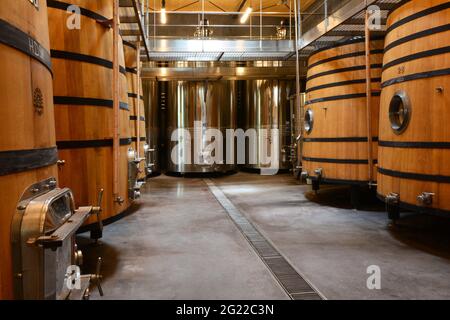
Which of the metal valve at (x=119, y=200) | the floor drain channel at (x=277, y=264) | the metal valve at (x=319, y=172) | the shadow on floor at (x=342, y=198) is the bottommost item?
the floor drain channel at (x=277, y=264)

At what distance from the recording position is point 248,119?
40.1ft

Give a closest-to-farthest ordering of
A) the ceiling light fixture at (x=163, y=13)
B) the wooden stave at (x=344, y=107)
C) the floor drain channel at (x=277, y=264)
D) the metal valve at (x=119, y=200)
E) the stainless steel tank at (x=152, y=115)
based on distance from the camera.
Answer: the floor drain channel at (x=277, y=264)
the metal valve at (x=119, y=200)
the wooden stave at (x=344, y=107)
the ceiling light fixture at (x=163, y=13)
the stainless steel tank at (x=152, y=115)

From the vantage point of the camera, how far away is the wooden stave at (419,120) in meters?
3.68

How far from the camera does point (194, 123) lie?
35.8 ft

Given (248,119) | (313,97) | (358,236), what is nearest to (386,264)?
(358,236)

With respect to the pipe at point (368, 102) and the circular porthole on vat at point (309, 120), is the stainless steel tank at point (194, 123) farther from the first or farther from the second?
the pipe at point (368, 102)

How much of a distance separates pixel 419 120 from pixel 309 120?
3010mm

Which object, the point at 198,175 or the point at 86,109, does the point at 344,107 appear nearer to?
the point at 86,109

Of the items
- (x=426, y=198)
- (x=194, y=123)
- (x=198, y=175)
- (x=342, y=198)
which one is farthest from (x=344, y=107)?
(x=198, y=175)

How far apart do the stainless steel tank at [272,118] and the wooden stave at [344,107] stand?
4.69 metres

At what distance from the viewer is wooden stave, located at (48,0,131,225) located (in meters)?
3.40

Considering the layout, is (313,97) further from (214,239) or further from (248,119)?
(248,119)

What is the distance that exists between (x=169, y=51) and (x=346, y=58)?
373 cm

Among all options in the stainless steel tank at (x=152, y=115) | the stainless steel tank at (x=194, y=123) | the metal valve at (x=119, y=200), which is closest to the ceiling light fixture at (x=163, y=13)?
the stainless steel tank at (x=194, y=123)
